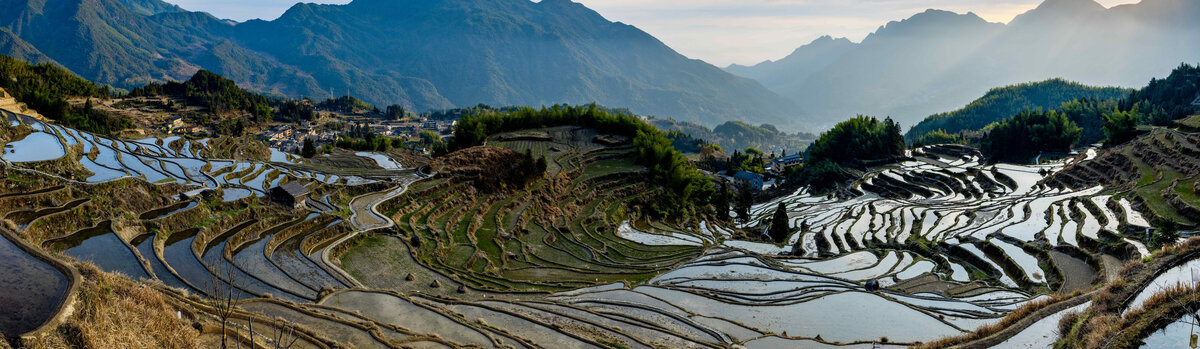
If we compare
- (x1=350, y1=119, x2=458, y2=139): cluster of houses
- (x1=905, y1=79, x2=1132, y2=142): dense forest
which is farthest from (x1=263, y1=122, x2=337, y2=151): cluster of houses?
(x1=905, y1=79, x2=1132, y2=142): dense forest

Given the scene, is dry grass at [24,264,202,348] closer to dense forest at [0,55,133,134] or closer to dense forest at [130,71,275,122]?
dense forest at [0,55,133,134]

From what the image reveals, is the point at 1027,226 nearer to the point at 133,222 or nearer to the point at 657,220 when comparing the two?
the point at 657,220

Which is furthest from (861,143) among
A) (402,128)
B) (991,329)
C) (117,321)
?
(402,128)

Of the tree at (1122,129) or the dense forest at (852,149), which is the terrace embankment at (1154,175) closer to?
the tree at (1122,129)

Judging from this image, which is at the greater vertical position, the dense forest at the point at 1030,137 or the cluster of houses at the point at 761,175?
the dense forest at the point at 1030,137

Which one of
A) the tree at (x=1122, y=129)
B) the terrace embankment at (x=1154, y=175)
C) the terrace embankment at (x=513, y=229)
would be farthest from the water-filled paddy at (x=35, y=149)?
the tree at (x=1122, y=129)

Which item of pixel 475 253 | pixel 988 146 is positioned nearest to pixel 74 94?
pixel 475 253
